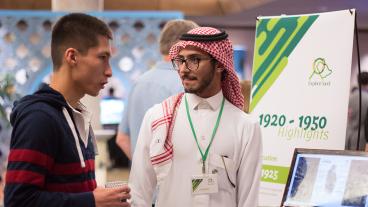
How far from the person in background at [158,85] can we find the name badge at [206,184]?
1130 millimetres

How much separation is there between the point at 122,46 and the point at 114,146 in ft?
6.82

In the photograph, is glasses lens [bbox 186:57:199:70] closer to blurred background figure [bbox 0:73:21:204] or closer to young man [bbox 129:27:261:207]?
young man [bbox 129:27:261:207]

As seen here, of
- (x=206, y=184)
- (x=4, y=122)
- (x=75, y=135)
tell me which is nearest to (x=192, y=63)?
(x=206, y=184)

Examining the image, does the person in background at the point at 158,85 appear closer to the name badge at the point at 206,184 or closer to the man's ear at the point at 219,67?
the man's ear at the point at 219,67

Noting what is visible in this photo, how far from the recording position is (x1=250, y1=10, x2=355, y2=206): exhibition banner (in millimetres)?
3084

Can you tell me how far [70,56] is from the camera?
1.97m

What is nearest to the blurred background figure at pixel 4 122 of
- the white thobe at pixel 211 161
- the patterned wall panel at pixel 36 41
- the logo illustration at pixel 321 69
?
the patterned wall panel at pixel 36 41

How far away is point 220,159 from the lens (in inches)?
91.7

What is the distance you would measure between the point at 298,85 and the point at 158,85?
29.8 inches

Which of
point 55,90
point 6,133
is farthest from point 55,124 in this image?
point 6,133

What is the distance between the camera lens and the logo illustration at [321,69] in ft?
10.3

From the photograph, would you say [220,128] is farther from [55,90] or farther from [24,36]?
[24,36]

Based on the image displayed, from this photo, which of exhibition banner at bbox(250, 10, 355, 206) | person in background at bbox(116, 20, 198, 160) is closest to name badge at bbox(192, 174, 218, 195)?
exhibition banner at bbox(250, 10, 355, 206)

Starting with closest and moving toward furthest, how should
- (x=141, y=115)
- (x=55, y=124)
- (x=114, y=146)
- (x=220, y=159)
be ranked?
(x=55, y=124)
(x=220, y=159)
(x=141, y=115)
(x=114, y=146)
